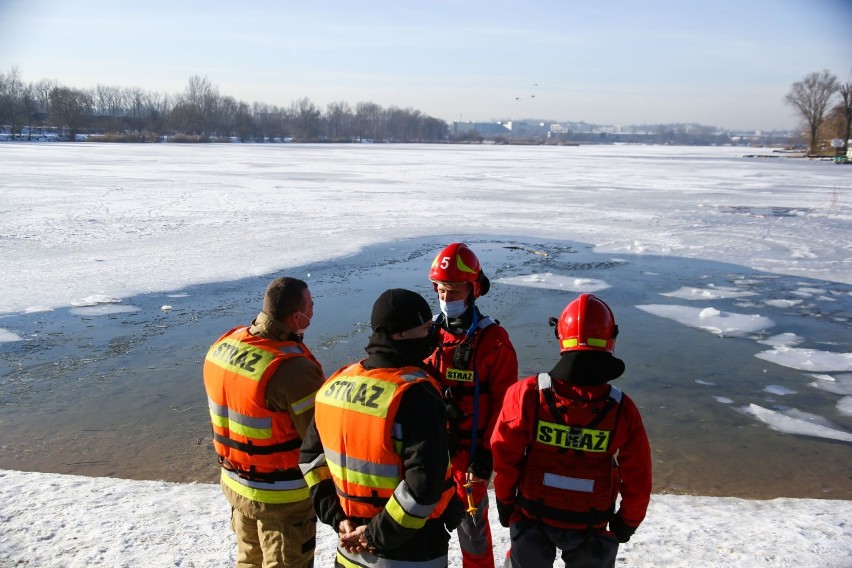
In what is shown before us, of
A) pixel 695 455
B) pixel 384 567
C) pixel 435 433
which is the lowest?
pixel 695 455

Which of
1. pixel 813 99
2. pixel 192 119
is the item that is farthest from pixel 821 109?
pixel 192 119

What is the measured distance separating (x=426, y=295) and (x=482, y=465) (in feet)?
22.8

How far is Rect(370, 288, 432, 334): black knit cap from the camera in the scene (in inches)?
89.4

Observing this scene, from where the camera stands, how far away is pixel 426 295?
33.0 feet

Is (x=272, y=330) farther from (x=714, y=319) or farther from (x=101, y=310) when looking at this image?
(x=714, y=319)

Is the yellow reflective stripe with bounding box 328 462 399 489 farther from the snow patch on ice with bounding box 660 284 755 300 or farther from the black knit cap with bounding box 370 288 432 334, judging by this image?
the snow patch on ice with bounding box 660 284 755 300

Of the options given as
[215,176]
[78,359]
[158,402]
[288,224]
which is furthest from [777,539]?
[215,176]

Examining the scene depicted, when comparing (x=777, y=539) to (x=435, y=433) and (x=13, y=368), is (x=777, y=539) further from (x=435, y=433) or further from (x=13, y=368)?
(x=13, y=368)

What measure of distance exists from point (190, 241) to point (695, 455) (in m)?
11.6

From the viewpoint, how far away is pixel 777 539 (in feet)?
12.9

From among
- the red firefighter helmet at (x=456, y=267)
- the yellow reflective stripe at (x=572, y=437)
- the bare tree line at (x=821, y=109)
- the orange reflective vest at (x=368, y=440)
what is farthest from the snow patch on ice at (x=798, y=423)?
the bare tree line at (x=821, y=109)

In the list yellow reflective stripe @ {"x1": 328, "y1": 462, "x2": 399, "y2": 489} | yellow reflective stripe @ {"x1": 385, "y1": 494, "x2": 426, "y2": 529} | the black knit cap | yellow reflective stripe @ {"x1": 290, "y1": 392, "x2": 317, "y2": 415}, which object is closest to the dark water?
yellow reflective stripe @ {"x1": 290, "y1": 392, "x2": 317, "y2": 415}

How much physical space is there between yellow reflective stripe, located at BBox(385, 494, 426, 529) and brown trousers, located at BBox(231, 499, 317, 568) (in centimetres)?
85

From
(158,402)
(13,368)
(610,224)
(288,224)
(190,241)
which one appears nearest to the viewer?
(158,402)
